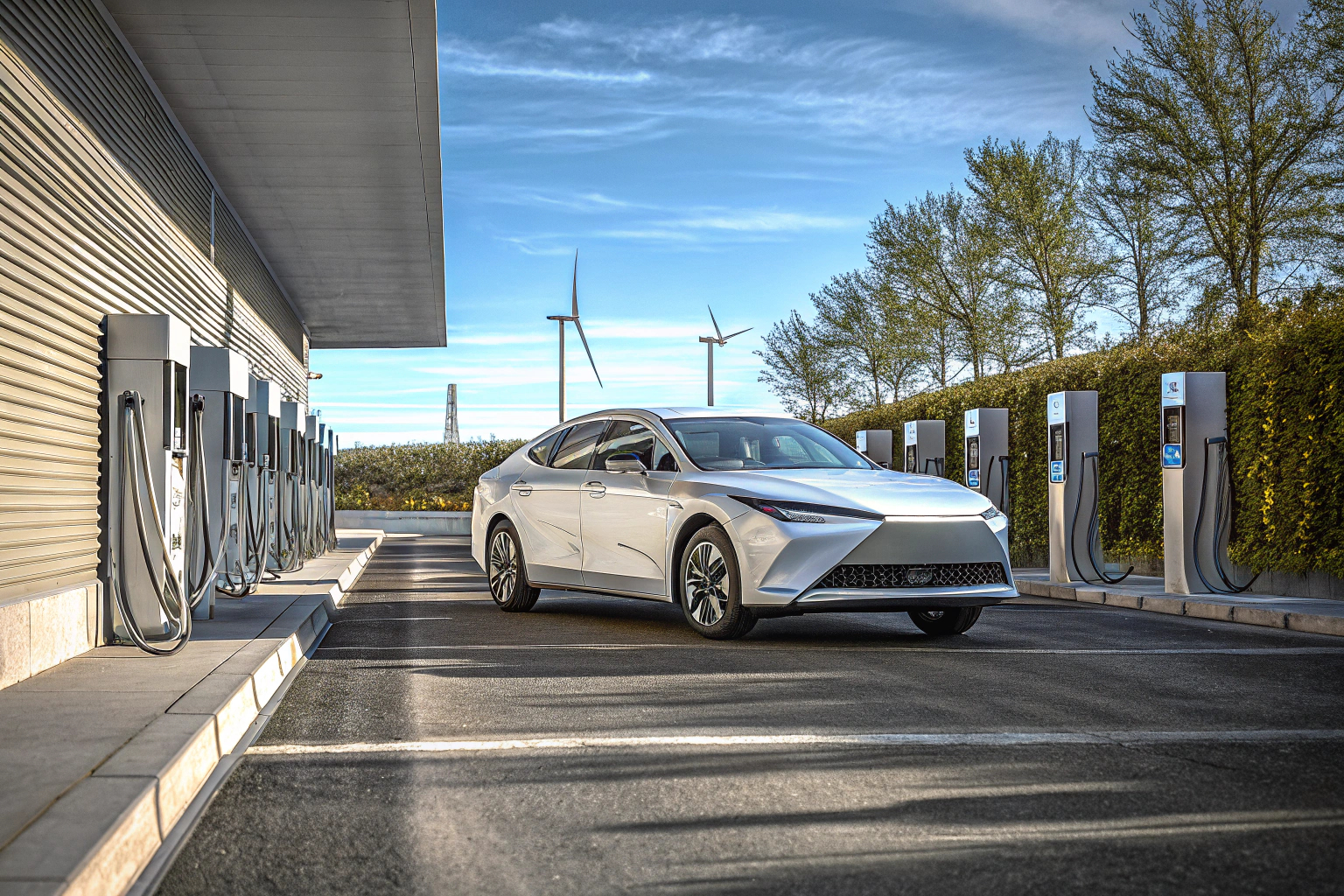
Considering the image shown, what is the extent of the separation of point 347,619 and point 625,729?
212 inches

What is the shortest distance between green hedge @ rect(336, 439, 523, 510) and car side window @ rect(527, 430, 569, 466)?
105ft

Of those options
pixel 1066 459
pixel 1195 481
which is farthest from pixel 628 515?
pixel 1066 459

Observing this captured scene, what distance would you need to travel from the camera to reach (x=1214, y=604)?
10273 mm

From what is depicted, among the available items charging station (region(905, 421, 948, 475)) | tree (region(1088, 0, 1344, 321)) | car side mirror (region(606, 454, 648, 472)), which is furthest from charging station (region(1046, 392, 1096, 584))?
tree (region(1088, 0, 1344, 321))

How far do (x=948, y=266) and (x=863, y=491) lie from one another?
33.1 m

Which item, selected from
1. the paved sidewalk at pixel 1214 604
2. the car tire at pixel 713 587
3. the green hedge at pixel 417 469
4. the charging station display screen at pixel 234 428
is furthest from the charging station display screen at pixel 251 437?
the green hedge at pixel 417 469

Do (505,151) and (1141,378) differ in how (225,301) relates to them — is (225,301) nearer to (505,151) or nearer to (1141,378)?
(505,151)

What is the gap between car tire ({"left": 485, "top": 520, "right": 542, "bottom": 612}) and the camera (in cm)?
1029

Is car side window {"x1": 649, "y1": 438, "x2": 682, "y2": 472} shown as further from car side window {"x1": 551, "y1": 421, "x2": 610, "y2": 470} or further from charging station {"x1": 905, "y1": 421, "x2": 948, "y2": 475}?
charging station {"x1": 905, "y1": 421, "x2": 948, "y2": 475}

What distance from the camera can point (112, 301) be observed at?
8797mm

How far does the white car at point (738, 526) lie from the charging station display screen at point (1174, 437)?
13.5 feet

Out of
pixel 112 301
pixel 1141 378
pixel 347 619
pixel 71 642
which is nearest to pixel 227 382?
pixel 112 301

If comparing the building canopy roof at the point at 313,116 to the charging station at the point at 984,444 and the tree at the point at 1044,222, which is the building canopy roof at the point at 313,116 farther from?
the tree at the point at 1044,222

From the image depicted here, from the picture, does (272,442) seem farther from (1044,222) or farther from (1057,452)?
(1044,222)
